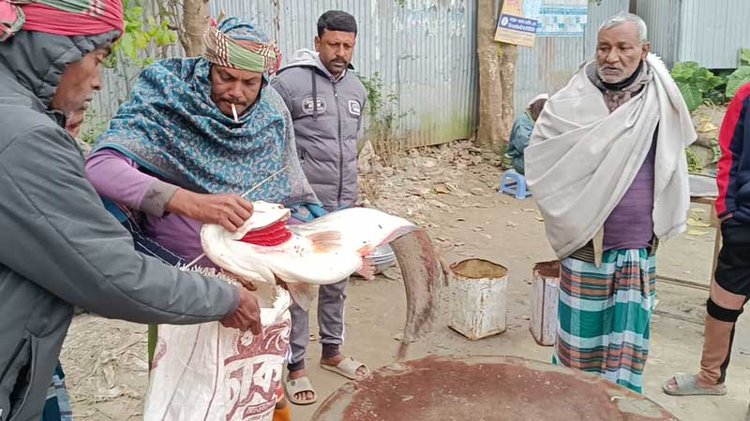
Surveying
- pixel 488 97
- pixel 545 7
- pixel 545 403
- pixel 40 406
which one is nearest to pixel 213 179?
pixel 40 406

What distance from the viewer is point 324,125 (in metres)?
3.86

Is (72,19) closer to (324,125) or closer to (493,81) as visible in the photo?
(324,125)

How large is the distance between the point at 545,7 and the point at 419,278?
8.16 meters

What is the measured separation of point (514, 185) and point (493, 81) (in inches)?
61.3

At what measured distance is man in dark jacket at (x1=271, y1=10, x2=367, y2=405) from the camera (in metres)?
3.82

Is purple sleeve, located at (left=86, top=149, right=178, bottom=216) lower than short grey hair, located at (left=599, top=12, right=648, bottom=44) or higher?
lower

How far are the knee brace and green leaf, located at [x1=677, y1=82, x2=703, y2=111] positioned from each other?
705cm

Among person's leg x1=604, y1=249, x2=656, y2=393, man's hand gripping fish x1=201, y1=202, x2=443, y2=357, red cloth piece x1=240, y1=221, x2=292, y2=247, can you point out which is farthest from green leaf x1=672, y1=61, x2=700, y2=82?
red cloth piece x1=240, y1=221, x2=292, y2=247

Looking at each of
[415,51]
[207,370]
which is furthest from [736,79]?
[207,370]

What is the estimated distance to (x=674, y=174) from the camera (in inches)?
123

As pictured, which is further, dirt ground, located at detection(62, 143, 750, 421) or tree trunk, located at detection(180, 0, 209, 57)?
tree trunk, located at detection(180, 0, 209, 57)

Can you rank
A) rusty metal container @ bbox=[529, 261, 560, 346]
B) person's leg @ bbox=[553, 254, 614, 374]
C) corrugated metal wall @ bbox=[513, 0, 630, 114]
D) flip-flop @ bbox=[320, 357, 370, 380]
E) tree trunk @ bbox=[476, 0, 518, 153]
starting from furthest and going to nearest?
corrugated metal wall @ bbox=[513, 0, 630, 114], tree trunk @ bbox=[476, 0, 518, 153], rusty metal container @ bbox=[529, 261, 560, 346], flip-flop @ bbox=[320, 357, 370, 380], person's leg @ bbox=[553, 254, 614, 374]

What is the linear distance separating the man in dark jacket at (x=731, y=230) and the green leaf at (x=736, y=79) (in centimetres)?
809

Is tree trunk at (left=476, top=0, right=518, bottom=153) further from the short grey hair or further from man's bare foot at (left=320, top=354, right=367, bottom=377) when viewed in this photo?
the short grey hair
